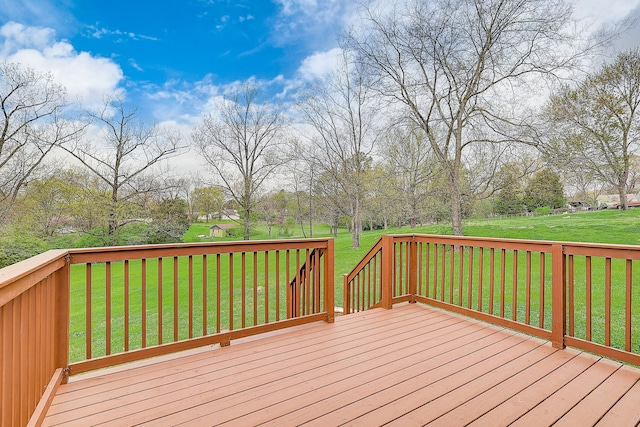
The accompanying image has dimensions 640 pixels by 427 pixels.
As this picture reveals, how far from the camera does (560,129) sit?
7.13 m

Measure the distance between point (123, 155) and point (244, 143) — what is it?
5139 millimetres

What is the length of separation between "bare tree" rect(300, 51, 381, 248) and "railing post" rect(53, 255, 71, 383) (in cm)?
968

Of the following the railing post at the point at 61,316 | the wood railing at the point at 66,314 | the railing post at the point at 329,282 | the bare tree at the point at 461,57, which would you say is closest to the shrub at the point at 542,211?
the bare tree at the point at 461,57

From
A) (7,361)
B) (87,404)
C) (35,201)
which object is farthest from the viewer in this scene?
(35,201)

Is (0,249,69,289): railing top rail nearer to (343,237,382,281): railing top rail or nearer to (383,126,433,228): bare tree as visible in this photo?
(343,237,382,281): railing top rail

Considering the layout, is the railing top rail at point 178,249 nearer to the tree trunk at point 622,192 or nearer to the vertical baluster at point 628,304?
the vertical baluster at point 628,304

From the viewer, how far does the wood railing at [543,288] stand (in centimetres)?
232

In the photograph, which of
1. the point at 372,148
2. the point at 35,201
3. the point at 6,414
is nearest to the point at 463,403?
the point at 6,414

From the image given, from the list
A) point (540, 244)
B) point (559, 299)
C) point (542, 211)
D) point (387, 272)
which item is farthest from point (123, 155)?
point (542, 211)

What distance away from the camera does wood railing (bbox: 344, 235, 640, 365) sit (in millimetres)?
2322

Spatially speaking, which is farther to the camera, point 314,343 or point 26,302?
point 314,343

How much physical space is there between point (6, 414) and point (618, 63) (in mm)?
12647

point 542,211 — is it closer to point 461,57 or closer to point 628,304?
point 461,57

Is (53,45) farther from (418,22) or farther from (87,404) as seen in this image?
(87,404)
